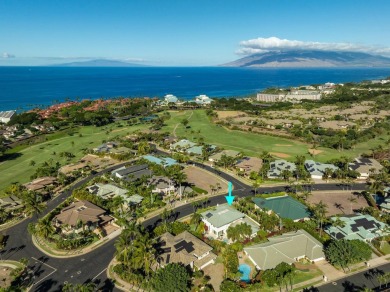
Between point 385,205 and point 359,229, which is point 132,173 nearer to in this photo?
point 359,229

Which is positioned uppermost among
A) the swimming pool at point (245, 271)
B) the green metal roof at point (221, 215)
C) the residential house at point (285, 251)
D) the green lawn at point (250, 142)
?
the residential house at point (285, 251)

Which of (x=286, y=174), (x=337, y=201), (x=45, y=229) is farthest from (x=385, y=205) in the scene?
(x=45, y=229)

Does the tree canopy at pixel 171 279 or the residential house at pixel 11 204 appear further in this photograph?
the residential house at pixel 11 204

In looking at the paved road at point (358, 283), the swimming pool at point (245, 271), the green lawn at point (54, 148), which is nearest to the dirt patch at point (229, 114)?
the green lawn at point (54, 148)

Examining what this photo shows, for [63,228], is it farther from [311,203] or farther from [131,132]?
[131,132]

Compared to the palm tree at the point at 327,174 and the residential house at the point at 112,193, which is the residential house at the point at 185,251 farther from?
the palm tree at the point at 327,174

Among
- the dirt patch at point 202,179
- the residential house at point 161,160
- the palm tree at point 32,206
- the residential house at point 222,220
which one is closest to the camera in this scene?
the residential house at point 222,220

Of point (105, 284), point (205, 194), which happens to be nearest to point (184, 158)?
point (205, 194)
